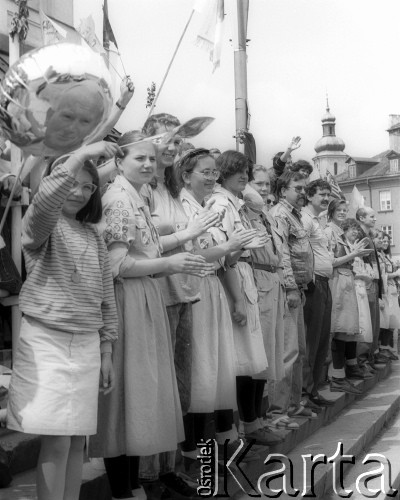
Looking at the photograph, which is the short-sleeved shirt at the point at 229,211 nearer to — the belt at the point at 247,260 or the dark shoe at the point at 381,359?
the belt at the point at 247,260

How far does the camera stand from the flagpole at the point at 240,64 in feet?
25.6

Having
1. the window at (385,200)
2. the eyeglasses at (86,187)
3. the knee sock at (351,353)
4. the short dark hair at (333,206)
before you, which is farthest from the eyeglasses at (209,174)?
the window at (385,200)

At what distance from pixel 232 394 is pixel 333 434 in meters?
2.36

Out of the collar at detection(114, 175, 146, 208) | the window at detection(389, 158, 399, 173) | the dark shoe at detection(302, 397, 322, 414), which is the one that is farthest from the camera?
the window at detection(389, 158, 399, 173)

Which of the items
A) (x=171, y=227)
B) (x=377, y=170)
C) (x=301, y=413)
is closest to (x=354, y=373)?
(x=301, y=413)

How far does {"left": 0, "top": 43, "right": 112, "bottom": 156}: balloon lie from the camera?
280 centimetres

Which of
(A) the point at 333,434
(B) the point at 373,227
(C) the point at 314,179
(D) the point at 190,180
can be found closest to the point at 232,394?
(D) the point at 190,180

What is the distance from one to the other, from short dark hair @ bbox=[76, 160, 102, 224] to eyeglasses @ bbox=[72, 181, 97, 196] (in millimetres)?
32

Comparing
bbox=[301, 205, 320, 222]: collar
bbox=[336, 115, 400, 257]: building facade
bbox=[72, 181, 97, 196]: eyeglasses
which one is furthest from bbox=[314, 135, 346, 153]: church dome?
bbox=[72, 181, 97, 196]: eyeglasses

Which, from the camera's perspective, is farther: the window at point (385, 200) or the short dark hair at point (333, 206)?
the window at point (385, 200)

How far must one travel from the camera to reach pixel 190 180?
479 centimetres

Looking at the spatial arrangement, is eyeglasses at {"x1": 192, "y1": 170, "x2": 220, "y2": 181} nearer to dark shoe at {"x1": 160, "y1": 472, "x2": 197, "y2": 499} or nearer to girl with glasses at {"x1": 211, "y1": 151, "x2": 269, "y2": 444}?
girl with glasses at {"x1": 211, "y1": 151, "x2": 269, "y2": 444}

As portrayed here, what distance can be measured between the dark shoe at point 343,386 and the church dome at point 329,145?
90.5 metres

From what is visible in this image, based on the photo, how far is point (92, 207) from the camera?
10.8 feet
